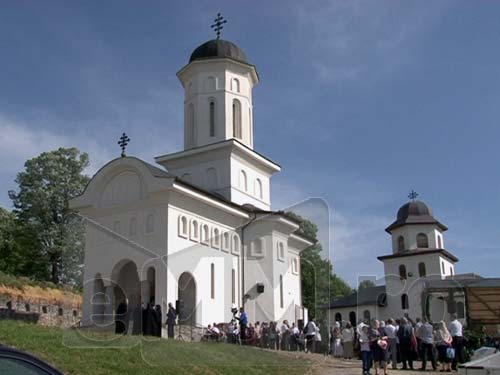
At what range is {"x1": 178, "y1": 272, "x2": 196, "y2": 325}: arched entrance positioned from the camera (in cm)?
2791

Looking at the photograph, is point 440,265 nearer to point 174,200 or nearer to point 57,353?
point 174,200

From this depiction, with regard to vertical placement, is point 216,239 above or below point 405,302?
above

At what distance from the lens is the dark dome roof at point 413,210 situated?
6381cm

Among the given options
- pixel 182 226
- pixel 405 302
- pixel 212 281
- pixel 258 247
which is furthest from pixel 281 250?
pixel 405 302

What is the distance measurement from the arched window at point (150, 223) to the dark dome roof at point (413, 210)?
40.3m

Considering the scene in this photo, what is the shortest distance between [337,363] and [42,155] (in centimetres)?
3526

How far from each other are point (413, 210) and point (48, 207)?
35661mm

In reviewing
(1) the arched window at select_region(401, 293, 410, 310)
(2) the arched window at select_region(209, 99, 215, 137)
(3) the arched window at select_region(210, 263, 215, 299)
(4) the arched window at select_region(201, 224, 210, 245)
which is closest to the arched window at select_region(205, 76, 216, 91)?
(2) the arched window at select_region(209, 99, 215, 137)

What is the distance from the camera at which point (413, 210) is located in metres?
64.2

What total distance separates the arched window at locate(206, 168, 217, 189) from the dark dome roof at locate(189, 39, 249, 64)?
6.89 m

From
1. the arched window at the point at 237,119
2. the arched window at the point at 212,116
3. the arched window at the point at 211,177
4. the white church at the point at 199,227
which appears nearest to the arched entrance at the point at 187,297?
the white church at the point at 199,227

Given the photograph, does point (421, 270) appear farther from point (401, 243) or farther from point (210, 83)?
point (210, 83)

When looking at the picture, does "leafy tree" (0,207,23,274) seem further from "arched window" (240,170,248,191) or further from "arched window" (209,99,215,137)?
"arched window" (240,170,248,191)

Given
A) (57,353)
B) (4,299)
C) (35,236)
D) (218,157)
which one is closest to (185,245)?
(218,157)
